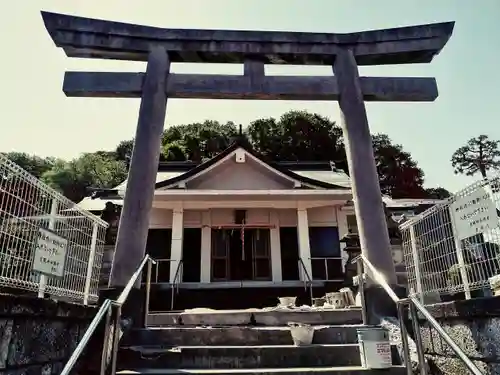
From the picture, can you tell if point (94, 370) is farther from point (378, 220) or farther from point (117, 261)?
point (378, 220)

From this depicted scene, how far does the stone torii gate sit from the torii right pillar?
2cm

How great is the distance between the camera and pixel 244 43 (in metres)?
6.35

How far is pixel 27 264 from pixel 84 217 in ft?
4.54

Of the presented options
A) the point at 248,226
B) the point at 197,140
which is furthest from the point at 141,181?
the point at 197,140

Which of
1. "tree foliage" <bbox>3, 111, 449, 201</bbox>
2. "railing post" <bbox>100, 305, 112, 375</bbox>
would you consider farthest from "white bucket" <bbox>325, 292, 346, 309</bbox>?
"tree foliage" <bbox>3, 111, 449, 201</bbox>

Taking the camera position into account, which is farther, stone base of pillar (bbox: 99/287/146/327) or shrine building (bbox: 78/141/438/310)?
shrine building (bbox: 78/141/438/310)

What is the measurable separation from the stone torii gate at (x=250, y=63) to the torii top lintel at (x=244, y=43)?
15mm

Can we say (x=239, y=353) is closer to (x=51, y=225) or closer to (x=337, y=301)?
(x=51, y=225)

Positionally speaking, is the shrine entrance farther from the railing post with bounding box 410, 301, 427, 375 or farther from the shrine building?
the railing post with bounding box 410, 301, 427, 375

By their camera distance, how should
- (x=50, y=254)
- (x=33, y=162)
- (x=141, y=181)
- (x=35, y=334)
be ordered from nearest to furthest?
1. (x=35, y=334)
2. (x=50, y=254)
3. (x=141, y=181)
4. (x=33, y=162)

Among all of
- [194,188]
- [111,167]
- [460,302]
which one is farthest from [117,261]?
[111,167]

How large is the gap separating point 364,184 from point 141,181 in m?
3.06

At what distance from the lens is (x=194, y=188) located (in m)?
13.1

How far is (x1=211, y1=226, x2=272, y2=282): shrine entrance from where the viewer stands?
13.1 metres
